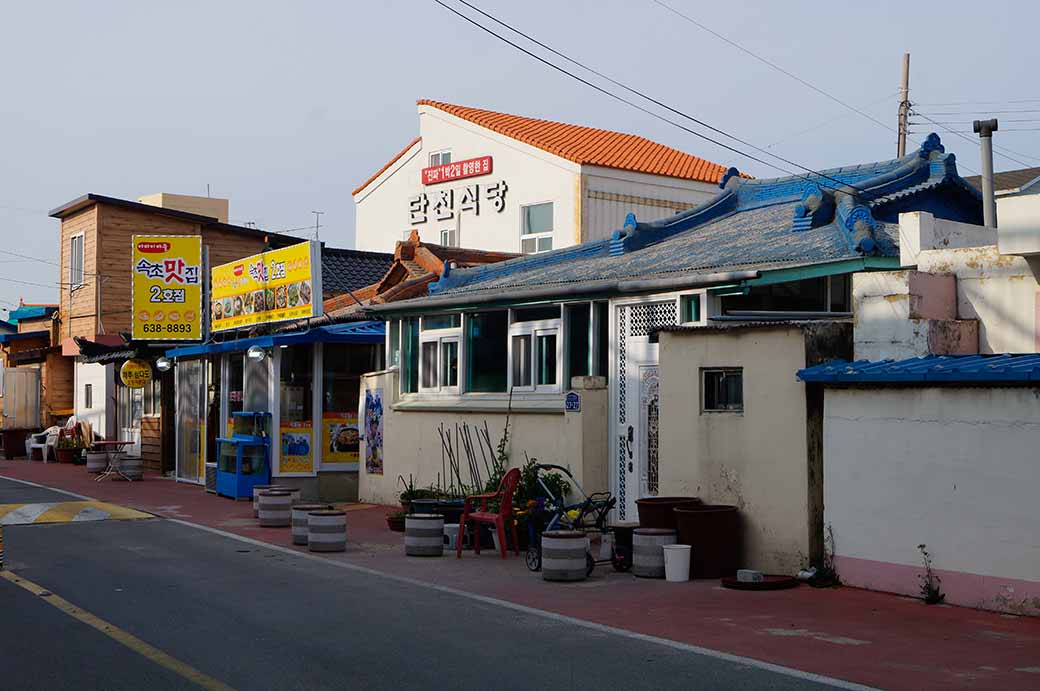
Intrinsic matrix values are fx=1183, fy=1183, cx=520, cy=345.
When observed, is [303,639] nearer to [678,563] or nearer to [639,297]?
[678,563]

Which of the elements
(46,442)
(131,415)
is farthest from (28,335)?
(131,415)

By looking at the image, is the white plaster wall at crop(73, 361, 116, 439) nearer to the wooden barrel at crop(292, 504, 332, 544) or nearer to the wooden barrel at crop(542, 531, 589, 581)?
the wooden barrel at crop(292, 504, 332, 544)

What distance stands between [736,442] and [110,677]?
7836 mm

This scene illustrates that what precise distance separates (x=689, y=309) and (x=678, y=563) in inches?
162

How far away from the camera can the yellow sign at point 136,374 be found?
31.9 metres

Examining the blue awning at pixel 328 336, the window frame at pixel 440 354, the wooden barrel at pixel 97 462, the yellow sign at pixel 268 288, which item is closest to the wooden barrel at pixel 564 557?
the window frame at pixel 440 354

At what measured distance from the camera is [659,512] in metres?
14.2

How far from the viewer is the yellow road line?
28.2 feet

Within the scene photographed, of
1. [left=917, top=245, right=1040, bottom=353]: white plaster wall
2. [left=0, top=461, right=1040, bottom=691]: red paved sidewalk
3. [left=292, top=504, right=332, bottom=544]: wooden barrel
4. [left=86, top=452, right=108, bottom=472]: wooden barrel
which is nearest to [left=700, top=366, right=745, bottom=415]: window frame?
[left=0, top=461, right=1040, bottom=691]: red paved sidewalk

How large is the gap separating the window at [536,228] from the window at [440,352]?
54.2 feet

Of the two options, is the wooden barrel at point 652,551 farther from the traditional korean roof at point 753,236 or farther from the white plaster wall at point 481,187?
the white plaster wall at point 481,187

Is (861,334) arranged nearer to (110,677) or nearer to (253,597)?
(253,597)

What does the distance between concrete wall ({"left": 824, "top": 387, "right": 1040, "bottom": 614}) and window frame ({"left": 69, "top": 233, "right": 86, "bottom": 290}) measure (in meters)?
33.8

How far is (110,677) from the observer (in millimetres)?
8703
